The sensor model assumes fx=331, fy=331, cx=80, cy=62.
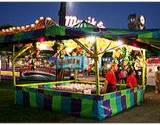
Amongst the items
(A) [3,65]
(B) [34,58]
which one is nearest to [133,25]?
(B) [34,58]

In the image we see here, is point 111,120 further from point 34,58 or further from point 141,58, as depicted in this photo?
point 34,58

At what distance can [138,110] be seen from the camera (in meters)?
12.6

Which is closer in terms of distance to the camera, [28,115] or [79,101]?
[79,101]

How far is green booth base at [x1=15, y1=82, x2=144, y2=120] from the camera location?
10445 millimetres

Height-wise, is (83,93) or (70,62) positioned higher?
(70,62)

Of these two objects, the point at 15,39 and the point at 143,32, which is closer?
the point at 143,32

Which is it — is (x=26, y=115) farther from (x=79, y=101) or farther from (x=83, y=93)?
(x=83, y=93)

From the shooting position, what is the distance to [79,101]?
10.8m

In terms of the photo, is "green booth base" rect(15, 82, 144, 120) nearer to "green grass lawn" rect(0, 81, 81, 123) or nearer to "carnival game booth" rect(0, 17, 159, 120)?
"carnival game booth" rect(0, 17, 159, 120)

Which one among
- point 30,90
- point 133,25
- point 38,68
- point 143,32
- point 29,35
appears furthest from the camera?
point 133,25

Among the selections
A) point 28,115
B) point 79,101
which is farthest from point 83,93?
point 28,115

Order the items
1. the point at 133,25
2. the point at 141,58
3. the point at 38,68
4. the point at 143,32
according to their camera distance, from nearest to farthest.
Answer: the point at 143,32 < the point at 141,58 < the point at 38,68 < the point at 133,25

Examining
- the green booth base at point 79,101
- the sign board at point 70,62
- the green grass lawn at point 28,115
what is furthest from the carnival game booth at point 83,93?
the sign board at point 70,62

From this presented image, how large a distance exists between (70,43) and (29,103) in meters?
2.88
